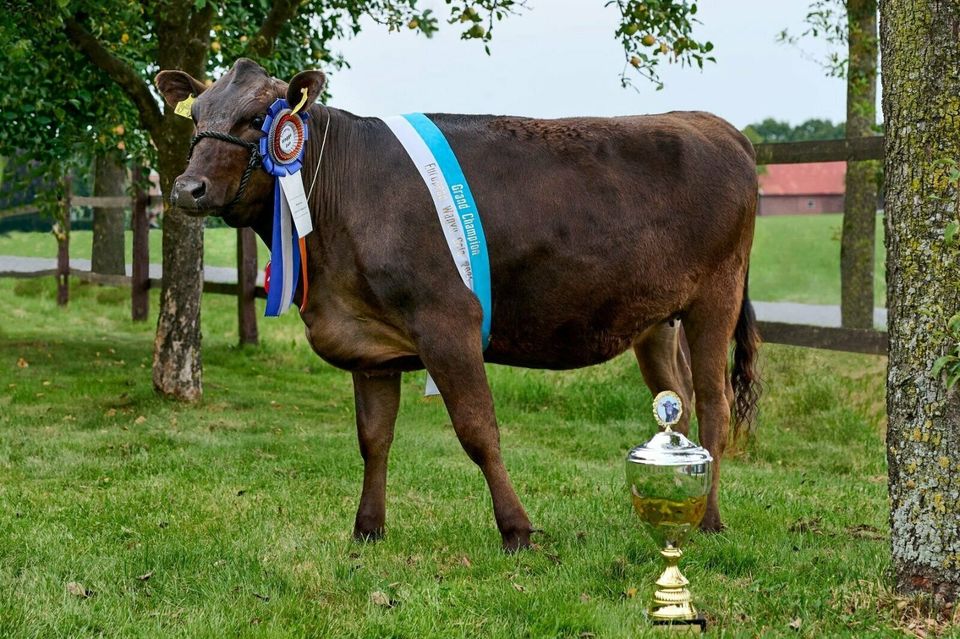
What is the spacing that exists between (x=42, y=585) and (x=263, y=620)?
1049 millimetres

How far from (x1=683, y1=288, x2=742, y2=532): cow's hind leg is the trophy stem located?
1.61 metres

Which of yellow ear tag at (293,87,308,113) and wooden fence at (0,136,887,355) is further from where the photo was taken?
wooden fence at (0,136,887,355)

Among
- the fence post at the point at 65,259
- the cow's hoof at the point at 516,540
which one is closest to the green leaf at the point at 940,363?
the cow's hoof at the point at 516,540

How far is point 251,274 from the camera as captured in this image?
1300 centimetres

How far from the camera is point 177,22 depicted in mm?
9422

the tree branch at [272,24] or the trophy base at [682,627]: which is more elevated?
the tree branch at [272,24]

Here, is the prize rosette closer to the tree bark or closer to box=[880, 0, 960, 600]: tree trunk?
box=[880, 0, 960, 600]: tree trunk

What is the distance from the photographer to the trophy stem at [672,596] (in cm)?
396

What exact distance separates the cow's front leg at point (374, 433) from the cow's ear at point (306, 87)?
1.38 meters

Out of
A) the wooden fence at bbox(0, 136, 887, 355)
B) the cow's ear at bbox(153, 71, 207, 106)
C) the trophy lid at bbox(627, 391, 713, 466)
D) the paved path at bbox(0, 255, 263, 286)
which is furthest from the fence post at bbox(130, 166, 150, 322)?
the trophy lid at bbox(627, 391, 713, 466)

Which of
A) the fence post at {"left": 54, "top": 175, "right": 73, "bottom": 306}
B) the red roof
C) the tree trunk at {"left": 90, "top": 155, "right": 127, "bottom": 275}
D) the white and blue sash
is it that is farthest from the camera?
the red roof

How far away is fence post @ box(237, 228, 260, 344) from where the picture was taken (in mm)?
12891

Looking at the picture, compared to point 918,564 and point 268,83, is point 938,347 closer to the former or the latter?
point 918,564

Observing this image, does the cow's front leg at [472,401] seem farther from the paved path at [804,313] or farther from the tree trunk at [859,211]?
the paved path at [804,313]
